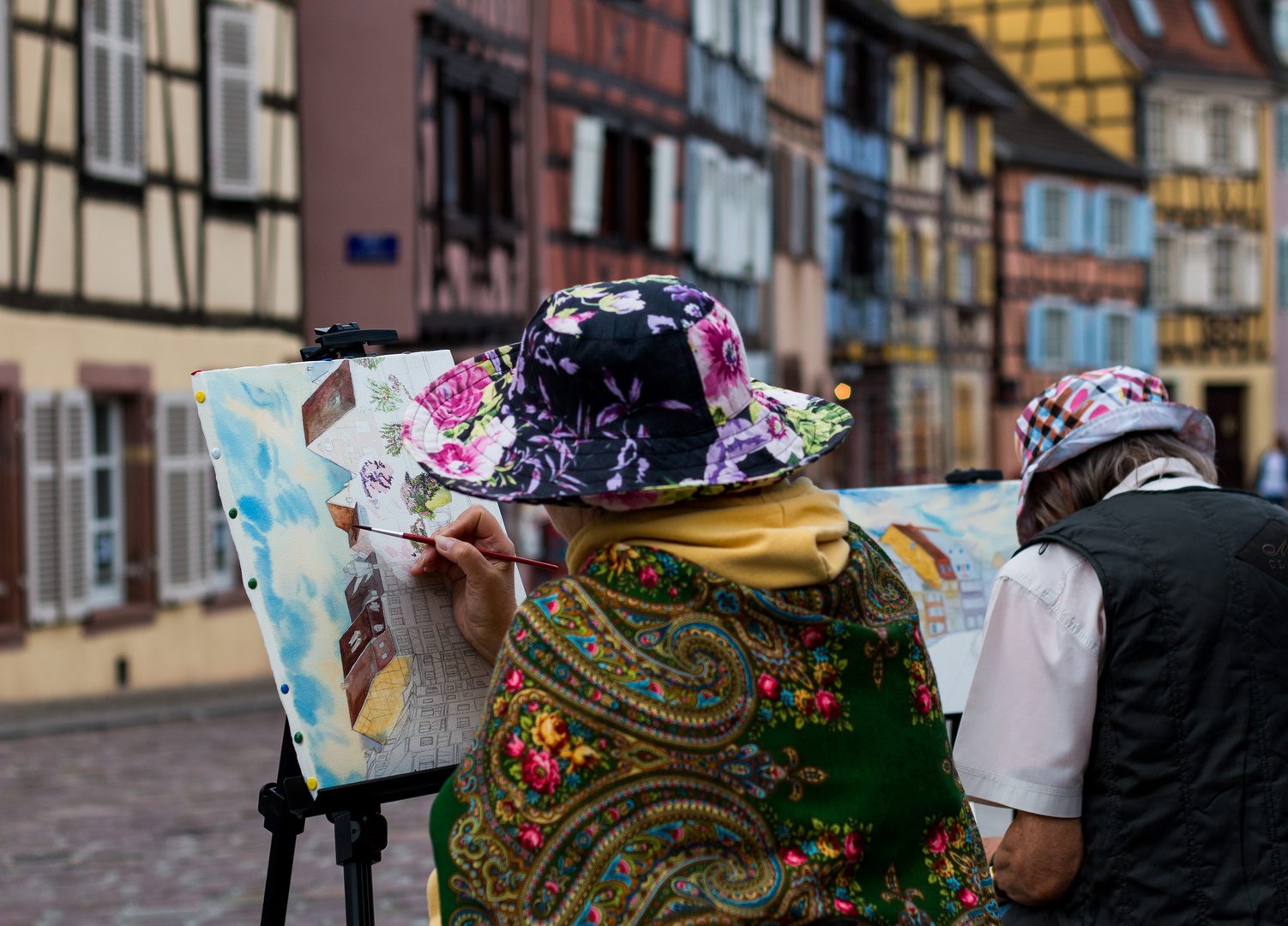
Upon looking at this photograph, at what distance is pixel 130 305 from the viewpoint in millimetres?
13156

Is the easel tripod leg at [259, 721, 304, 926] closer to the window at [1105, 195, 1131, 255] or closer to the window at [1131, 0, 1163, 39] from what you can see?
the window at [1105, 195, 1131, 255]

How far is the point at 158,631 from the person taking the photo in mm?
13500

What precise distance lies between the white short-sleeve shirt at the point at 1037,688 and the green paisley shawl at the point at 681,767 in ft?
1.63

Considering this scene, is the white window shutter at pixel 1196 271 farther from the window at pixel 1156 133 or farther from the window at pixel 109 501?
the window at pixel 109 501

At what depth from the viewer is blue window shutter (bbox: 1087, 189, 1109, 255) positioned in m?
36.5

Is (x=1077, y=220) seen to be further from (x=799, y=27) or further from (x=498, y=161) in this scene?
(x=498, y=161)

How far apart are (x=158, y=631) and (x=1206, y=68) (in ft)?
103

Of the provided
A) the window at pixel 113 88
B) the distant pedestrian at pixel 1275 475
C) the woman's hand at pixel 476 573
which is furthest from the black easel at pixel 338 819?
the distant pedestrian at pixel 1275 475

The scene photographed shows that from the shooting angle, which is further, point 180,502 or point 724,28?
point 724,28

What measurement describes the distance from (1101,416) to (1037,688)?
45cm

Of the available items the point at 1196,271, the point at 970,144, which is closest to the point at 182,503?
the point at 970,144

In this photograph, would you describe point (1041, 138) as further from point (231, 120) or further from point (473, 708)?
point (473, 708)

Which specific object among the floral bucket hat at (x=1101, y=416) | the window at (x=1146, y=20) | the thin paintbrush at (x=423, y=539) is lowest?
the thin paintbrush at (x=423, y=539)

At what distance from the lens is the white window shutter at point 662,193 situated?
66.9ft
